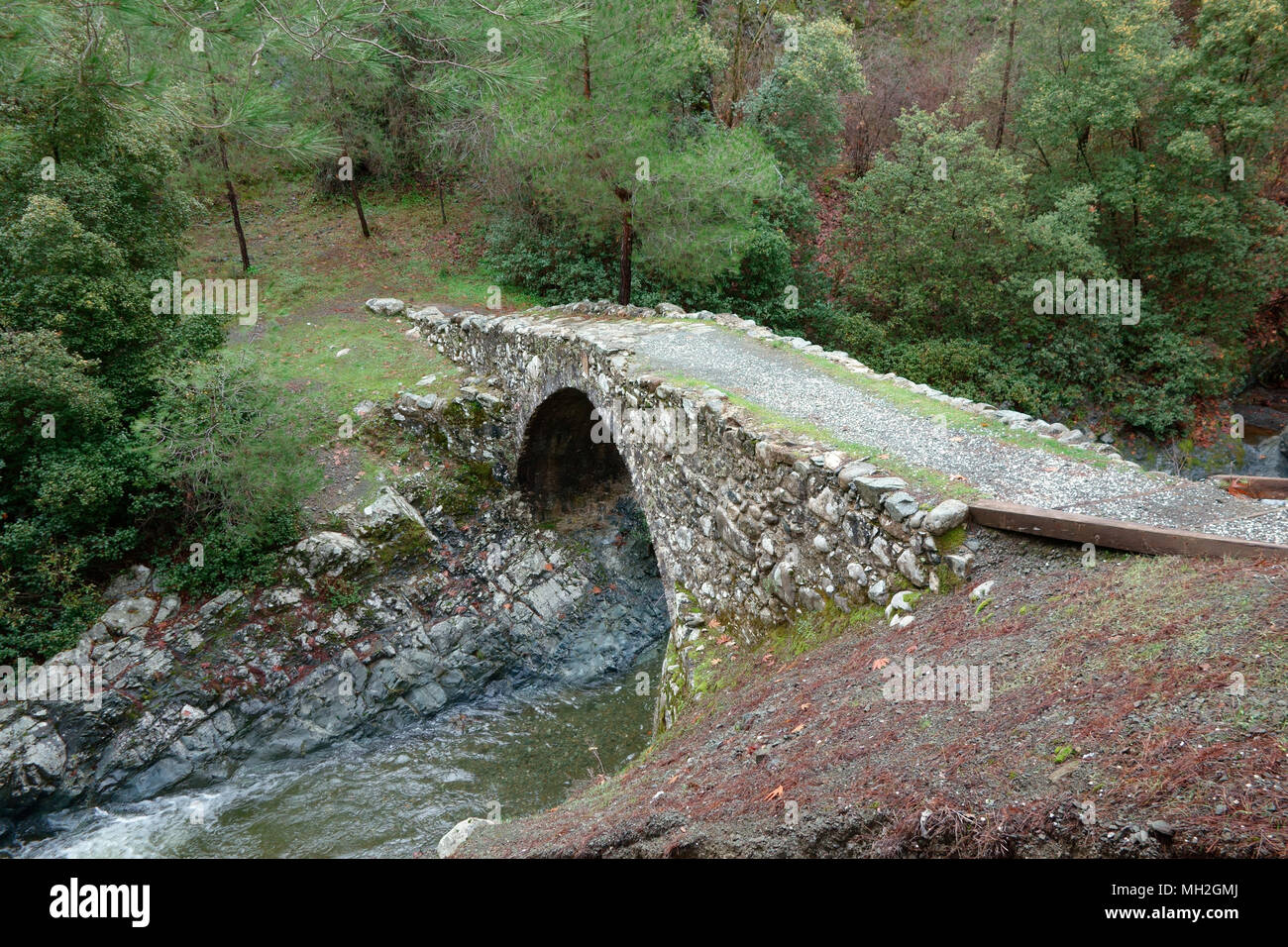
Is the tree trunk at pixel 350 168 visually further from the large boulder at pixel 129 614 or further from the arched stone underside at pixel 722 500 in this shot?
the large boulder at pixel 129 614

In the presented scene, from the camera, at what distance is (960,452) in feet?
23.3

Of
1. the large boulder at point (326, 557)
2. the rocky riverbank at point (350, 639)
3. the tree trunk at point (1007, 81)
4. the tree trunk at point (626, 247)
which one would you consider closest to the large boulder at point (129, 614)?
the rocky riverbank at point (350, 639)

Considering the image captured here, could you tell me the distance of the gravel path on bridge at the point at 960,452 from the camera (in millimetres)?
5488

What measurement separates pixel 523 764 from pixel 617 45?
13968 millimetres

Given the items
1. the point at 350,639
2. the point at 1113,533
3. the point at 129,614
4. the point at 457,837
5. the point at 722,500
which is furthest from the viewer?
the point at 350,639

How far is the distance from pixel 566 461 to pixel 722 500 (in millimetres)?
7088

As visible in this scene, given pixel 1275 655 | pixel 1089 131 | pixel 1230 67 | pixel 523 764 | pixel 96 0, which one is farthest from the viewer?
pixel 1089 131

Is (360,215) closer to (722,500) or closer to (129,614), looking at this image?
(129,614)

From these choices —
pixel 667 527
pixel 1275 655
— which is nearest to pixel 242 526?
pixel 667 527

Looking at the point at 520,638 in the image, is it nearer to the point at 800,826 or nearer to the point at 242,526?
the point at 242,526

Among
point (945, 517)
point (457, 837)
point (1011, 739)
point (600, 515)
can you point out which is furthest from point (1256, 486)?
point (600, 515)

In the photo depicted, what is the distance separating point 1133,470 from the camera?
6.42m

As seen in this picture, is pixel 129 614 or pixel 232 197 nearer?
pixel 129 614

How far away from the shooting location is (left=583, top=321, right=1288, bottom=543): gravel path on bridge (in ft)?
18.0
